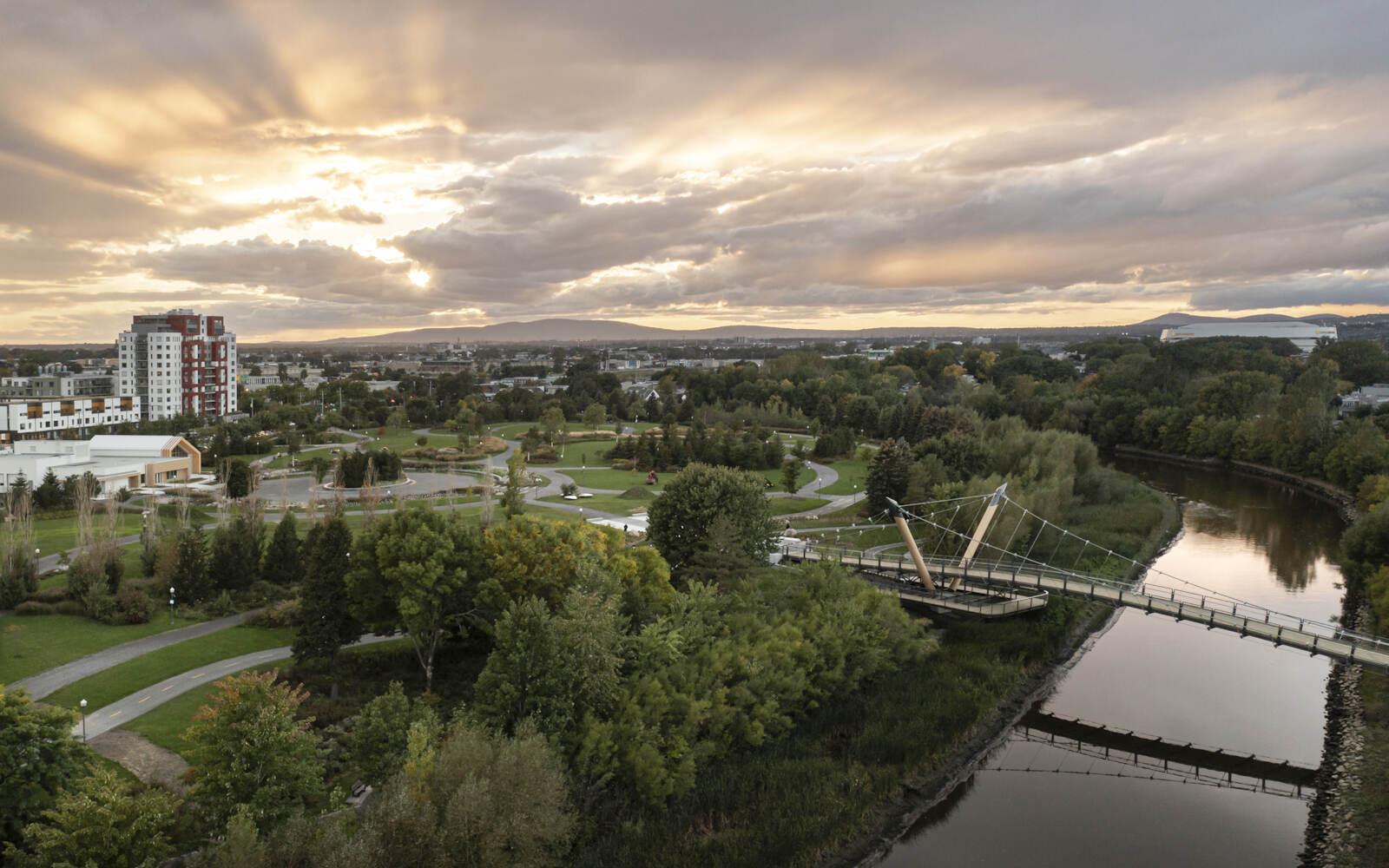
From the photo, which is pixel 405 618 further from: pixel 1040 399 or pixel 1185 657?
pixel 1040 399

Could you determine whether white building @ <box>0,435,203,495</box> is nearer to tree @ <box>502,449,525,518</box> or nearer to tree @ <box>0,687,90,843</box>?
tree @ <box>502,449,525,518</box>

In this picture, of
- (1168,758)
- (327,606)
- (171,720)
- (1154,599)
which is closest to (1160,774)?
(1168,758)

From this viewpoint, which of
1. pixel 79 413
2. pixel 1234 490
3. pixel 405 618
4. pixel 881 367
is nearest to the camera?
pixel 405 618

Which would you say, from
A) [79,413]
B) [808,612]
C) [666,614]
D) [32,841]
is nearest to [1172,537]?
[808,612]

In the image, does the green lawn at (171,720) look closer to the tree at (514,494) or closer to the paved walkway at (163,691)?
the paved walkway at (163,691)

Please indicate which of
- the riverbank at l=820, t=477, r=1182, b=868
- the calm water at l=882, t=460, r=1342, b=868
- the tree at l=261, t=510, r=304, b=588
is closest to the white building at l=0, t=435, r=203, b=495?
the tree at l=261, t=510, r=304, b=588
